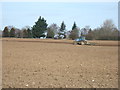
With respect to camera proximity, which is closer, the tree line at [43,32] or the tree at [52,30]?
the tree line at [43,32]

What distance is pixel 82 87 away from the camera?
5.79 metres

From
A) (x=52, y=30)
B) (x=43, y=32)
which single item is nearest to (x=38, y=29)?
(x=43, y=32)

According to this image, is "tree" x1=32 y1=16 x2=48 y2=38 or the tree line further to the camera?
"tree" x1=32 y1=16 x2=48 y2=38

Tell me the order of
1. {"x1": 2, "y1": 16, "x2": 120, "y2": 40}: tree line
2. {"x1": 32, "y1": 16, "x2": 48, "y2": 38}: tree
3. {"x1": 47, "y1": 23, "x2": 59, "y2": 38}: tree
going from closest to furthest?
{"x1": 2, "y1": 16, "x2": 120, "y2": 40}: tree line < {"x1": 32, "y1": 16, "x2": 48, "y2": 38}: tree < {"x1": 47, "y1": 23, "x2": 59, "y2": 38}: tree

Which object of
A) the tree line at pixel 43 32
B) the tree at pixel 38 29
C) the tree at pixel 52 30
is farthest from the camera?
the tree at pixel 52 30

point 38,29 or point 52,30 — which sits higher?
point 38,29

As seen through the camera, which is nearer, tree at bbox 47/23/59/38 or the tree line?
the tree line

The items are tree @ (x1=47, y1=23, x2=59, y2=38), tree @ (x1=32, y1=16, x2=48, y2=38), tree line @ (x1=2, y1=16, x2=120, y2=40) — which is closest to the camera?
tree line @ (x1=2, y1=16, x2=120, y2=40)

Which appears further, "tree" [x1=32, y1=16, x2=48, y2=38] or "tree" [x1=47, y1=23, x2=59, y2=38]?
"tree" [x1=47, y1=23, x2=59, y2=38]

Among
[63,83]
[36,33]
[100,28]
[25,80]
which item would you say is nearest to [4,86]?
[25,80]

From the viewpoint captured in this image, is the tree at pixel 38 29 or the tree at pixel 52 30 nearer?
the tree at pixel 38 29

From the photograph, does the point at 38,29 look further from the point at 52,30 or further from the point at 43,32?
the point at 52,30

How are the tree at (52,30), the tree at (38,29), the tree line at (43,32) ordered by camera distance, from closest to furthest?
the tree line at (43,32) < the tree at (38,29) < the tree at (52,30)

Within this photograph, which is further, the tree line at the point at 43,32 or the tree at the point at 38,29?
the tree at the point at 38,29
